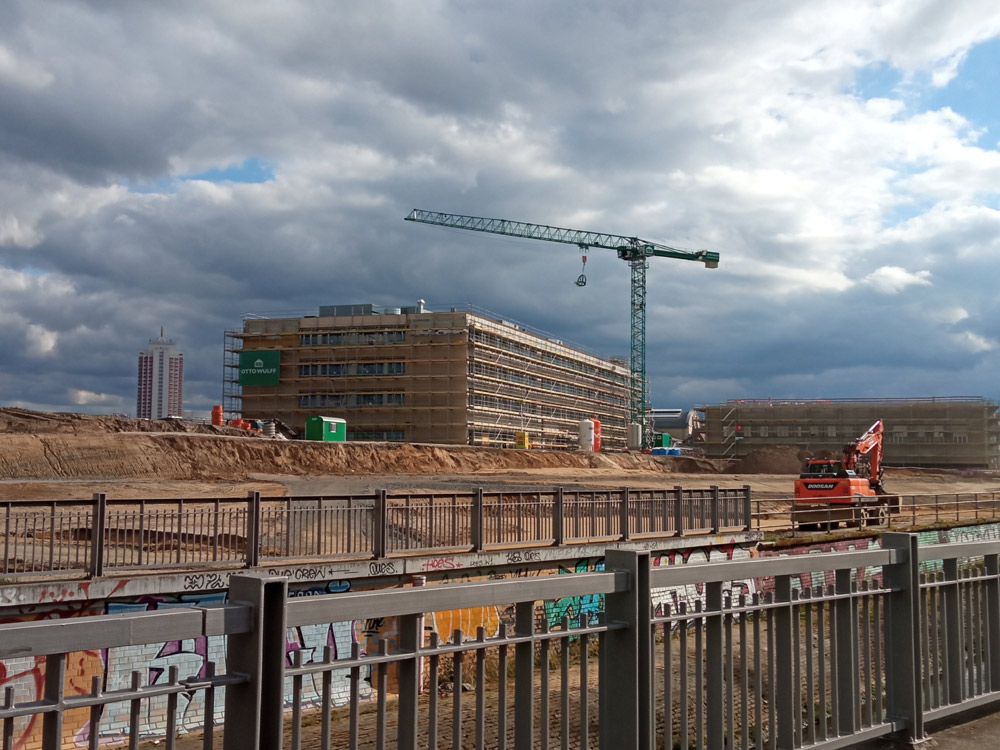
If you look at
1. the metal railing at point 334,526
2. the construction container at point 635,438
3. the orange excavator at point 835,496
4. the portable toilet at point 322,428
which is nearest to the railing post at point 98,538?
the metal railing at point 334,526

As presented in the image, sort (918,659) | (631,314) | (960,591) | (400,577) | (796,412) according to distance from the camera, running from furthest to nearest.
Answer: (631,314), (796,412), (400,577), (960,591), (918,659)

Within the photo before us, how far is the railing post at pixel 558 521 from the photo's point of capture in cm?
2015

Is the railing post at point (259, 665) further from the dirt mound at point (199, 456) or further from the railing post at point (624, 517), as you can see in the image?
the dirt mound at point (199, 456)

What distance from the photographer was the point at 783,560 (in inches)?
205

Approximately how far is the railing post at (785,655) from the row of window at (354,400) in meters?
85.5

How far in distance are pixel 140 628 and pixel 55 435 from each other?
49.0 m

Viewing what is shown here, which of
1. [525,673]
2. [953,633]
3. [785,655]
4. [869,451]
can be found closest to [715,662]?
[785,655]

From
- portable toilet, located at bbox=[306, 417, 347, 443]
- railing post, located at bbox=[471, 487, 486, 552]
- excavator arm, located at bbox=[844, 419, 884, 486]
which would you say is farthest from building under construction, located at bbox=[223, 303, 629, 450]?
railing post, located at bbox=[471, 487, 486, 552]

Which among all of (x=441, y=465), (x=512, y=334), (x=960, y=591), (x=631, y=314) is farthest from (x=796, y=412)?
(x=960, y=591)

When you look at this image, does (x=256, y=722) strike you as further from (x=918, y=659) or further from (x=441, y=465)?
(x=441, y=465)

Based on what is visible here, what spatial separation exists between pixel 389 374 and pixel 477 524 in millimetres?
73147

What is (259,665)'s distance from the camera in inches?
124

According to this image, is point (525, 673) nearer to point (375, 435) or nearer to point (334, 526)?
point (334, 526)

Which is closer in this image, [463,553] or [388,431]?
[463,553]
